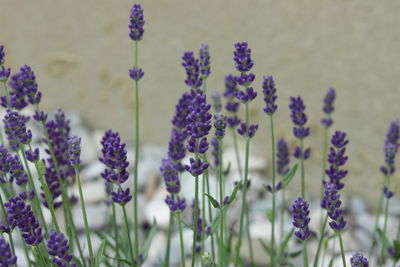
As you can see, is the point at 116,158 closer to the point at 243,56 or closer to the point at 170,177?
the point at 170,177

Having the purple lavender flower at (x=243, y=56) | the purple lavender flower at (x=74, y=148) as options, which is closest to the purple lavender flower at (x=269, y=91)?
the purple lavender flower at (x=243, y=56)

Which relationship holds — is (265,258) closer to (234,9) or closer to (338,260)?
(338,260)

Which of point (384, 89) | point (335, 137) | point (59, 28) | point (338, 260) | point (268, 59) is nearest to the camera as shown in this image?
point (335, 137)

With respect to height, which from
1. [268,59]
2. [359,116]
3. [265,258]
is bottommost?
[265,258]

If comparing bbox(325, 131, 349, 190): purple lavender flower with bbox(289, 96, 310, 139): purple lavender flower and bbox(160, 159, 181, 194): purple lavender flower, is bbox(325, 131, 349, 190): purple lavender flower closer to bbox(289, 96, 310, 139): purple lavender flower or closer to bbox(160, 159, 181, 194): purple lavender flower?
bbox(289, 96, 310, 139): purple lavender flower

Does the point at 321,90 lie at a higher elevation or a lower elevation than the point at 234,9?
lower

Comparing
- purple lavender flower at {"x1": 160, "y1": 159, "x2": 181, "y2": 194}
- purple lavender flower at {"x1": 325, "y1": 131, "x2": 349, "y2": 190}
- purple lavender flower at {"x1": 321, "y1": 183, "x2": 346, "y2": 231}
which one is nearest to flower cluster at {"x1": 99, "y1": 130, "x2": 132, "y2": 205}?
purple lavender flower at {"x1": 160, "y1": 159, "x2": 181, "y2": 194}

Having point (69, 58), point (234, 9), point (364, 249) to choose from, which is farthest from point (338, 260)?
point (69, 58)

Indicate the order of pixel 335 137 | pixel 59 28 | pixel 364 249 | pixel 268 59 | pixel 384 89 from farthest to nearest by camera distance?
pixel 59 28 < pixel 268 59 < pixel 384 89 < pixel 364 249 < pixel 335 137
